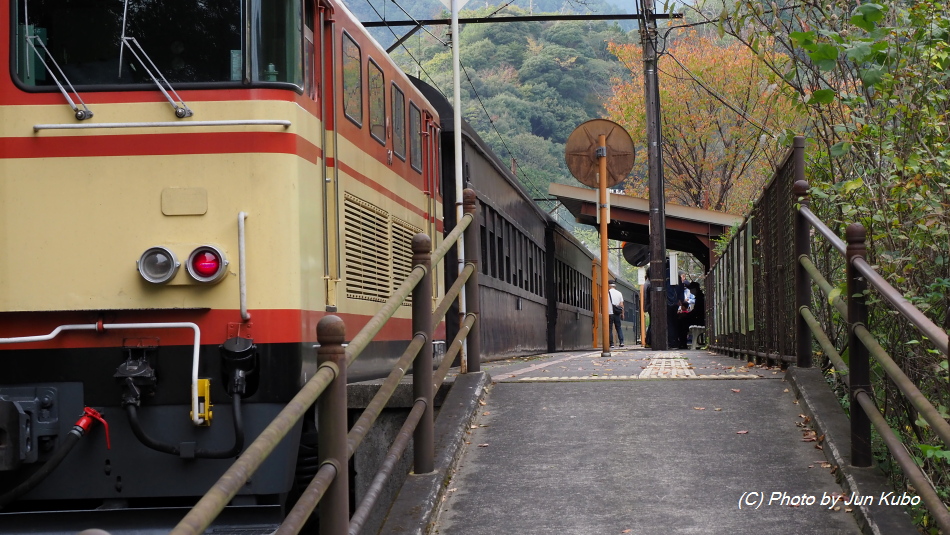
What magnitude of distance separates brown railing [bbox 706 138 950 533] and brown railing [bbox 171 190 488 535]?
6.50ft

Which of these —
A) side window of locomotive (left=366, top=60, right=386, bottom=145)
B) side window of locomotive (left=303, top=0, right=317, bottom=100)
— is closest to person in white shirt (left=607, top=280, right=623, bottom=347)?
side window of locomotive (left=366, top=60, right=386, bottom=145)

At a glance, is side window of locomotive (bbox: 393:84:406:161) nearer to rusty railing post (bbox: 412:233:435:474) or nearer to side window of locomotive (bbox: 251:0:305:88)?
side window of locomotive (bbox: 251:0:305:88)

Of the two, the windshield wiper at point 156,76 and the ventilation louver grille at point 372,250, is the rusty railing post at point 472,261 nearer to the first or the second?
the ventilation louver grille at point 372,250

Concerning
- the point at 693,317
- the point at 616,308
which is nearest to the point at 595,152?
the point at 693,317

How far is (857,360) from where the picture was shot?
4.99 meters

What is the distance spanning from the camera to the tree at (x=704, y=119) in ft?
109

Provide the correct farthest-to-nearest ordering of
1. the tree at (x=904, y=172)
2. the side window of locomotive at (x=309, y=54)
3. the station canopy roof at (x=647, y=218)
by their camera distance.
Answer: the station canopy roof at (x=647, y=218)
the side window of locomotive at (x=309, y=54)
the tree at (x=904, y=172)

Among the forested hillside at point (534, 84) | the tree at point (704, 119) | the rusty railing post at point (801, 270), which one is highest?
the forested hillside at point (534, 84)

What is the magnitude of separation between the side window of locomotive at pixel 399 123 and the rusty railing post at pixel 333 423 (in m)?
4.59

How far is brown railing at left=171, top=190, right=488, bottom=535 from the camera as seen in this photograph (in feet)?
9.94

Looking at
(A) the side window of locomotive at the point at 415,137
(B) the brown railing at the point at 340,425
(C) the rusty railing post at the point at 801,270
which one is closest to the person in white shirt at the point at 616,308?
(A) the side window of locomotive at the point at 415,137

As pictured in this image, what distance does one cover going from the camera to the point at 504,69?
71250 millimetres

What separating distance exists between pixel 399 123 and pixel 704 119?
90.5ft

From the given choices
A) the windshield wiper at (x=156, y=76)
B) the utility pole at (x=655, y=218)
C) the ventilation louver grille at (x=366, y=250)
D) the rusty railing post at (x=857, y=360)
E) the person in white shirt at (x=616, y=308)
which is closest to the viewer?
the rusty railing post at (x=857, y=360)
